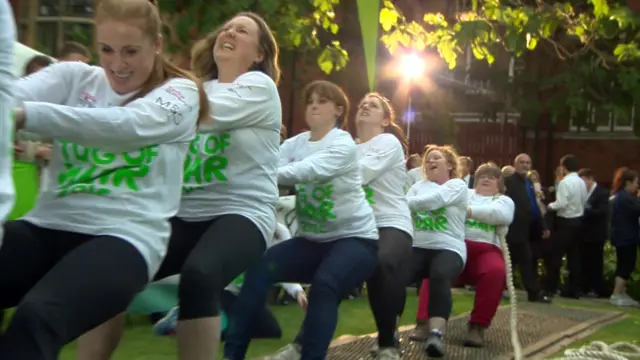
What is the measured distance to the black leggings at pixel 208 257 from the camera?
13.5ft

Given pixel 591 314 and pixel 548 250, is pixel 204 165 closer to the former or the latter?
pixel 591 314

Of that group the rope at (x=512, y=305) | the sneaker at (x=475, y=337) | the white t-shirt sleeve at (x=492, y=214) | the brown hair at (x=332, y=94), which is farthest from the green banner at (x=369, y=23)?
the brown hair at (x=332, y=94)

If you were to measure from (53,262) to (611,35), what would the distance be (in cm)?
1219

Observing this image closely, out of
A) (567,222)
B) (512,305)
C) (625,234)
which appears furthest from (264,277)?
(625,234)

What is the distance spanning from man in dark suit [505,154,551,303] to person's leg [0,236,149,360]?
1092cm

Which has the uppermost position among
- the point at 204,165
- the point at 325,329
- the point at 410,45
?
the point at 410,45

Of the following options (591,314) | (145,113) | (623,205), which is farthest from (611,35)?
(145,113)

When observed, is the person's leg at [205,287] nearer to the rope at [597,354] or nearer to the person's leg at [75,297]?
Result: the person's leg at [75,297]

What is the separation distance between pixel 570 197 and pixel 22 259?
1270 cm

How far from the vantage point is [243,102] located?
4680mm

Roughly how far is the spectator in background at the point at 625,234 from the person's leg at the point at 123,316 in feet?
37.1

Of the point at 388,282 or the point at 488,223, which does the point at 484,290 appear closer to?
the point at 488,223

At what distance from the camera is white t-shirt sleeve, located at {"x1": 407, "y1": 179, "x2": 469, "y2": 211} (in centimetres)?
820

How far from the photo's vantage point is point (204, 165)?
15.4 feet
